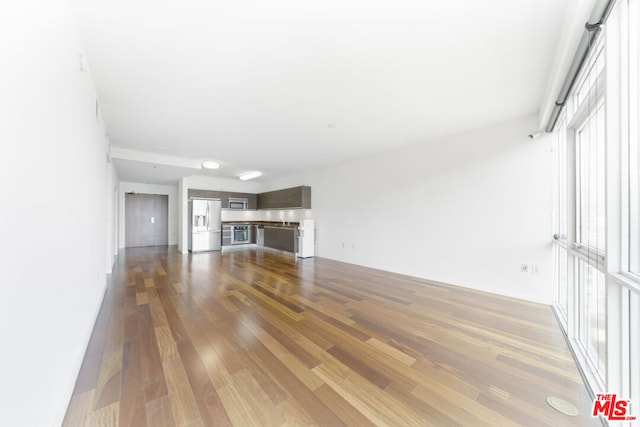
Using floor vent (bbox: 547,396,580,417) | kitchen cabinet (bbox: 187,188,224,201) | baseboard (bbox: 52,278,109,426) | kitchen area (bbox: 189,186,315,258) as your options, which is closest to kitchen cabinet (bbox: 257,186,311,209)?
kitchen area (bbox: 189,186,315,258)

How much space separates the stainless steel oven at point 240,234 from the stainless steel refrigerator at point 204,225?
0.50 metres

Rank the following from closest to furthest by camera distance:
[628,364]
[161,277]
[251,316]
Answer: [628,364] → [251,316] → [161,277]

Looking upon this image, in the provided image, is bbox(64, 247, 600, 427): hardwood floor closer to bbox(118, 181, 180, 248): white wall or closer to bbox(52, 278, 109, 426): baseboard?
bbox(52, 278, 109, 426): baseboard

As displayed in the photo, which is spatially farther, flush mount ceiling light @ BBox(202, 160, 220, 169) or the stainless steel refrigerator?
the stainless steel refrigerator

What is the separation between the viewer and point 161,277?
445 centimetres

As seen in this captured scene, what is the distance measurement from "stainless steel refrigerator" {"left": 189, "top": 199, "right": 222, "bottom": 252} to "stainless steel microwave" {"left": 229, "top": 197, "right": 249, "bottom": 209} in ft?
1.51

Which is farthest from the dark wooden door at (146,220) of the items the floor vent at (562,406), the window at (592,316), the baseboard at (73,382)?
the window at (592,316)

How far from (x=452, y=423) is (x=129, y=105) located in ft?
14.7

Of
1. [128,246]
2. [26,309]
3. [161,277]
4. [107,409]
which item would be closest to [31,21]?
[26,309]

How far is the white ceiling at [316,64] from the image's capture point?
1701 millimetres

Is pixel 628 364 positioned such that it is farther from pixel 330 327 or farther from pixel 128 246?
pixel 128 246

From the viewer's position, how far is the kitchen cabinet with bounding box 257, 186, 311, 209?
23.2 feet

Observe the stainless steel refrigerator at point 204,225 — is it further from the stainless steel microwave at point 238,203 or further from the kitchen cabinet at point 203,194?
the stainless steel microwave at point 238,203

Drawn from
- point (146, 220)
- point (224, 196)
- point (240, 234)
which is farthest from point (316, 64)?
point (146, 220)
